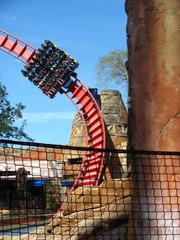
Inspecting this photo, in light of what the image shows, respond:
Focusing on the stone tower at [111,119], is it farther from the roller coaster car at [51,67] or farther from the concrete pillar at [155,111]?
the concrete pillar at [155,111]

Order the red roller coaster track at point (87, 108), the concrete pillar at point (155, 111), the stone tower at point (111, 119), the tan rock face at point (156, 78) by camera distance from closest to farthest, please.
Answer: the concrete pillar at point (155, 111) → the tan rock face at point (156, 78) → the red roller coaster track at point (87, 108) → the stone tower at point (111, 119)

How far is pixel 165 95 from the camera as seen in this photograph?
375 centimetres

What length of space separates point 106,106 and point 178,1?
25787 millimetres

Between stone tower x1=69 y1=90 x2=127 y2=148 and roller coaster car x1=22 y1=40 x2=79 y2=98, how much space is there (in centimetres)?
440

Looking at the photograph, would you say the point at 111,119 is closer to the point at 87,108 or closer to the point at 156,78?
the point at 87,108

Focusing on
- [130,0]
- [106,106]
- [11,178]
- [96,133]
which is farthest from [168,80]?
[106,106]

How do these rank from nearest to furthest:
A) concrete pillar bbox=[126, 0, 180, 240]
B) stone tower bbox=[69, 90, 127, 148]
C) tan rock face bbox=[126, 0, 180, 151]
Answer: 1. concrete pillar bbox=[126, 0, 180, 240]
2. tan rock face bbox=[126, 0, 180, 151]
3. stone tower bbox=[69, 90, 127, 148]

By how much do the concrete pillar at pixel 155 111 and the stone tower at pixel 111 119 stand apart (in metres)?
23.8

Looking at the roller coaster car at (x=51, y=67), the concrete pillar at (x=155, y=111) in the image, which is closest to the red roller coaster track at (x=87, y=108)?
the roller coaster car at (x=51, y=67)

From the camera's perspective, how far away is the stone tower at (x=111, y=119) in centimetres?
2833

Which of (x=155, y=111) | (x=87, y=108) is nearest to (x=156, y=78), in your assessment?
(x=155, y=111)

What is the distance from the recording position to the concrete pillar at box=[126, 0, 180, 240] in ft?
11.9

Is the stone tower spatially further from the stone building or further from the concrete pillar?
the concrete pillar

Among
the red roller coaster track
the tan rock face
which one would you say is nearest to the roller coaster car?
the red roller coaster track
